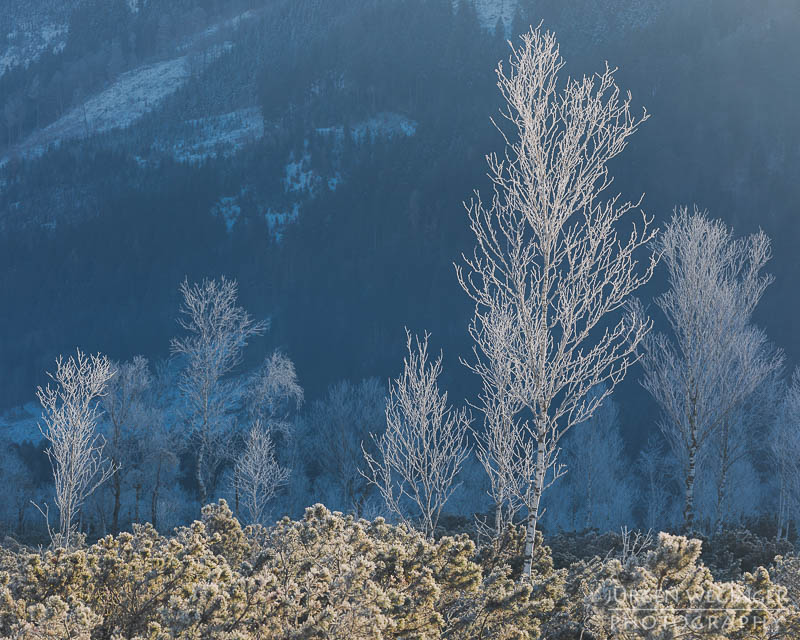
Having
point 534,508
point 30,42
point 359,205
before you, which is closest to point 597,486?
point 534,508

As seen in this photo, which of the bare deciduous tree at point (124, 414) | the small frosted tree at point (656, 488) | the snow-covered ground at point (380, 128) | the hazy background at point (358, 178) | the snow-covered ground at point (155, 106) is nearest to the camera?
the bare deciduous tree at point (124, 414)

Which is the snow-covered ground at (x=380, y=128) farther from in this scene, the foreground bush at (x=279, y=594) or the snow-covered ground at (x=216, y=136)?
the foreground bush at (x=279, y=594)

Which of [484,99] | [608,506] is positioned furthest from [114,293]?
[608,506]

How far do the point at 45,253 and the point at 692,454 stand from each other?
3980 inches

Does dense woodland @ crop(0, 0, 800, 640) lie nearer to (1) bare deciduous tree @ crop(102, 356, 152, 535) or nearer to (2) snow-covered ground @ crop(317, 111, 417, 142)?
(1) bare deciduous tree @ crop(102, 356, 152, 535)

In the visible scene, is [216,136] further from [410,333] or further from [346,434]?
[346,434]

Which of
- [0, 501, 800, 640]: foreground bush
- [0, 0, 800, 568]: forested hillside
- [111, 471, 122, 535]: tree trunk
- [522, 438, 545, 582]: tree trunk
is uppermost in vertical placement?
[0, 0, 800, 568]: forested hillside

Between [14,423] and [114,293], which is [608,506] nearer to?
[14,423]

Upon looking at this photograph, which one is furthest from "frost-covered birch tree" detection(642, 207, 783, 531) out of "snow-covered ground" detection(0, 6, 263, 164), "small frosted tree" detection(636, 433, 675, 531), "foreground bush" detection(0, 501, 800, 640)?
"snow-covered ground" detection(0, 6, 263, 164)

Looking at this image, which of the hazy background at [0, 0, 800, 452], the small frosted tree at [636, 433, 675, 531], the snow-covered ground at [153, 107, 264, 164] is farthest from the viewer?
the snow-covered ground at [153, 107, 264, 164]

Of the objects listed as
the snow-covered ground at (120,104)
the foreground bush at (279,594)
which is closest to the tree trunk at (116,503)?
the foreground bush at (279,594)

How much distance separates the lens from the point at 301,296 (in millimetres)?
78375

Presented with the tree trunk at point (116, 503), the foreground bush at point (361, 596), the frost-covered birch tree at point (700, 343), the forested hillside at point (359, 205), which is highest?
the forested hillside at point (359, 205)

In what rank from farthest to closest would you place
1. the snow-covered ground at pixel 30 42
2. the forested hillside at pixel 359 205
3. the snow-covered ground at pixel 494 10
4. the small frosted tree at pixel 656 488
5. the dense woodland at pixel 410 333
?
the snow-covered ground at pixel 30 42 → the snow-covered ground at pixel 494 10 → the forested hillside at pixel 359 205 → the small frosted tree at pixel 656 488 → the dense woodland at pixel 410 333
